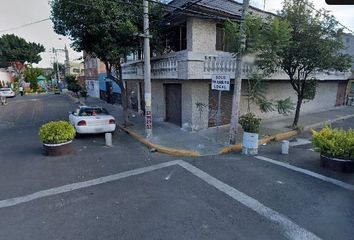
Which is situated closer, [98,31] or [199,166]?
[199,166]

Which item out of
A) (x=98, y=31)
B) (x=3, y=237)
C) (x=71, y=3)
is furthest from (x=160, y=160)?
(x=71, y=3)

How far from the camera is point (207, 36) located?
10.2m

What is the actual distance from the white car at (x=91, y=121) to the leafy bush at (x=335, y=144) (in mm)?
7726


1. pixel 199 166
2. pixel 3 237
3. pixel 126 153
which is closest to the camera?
pixel 3 237

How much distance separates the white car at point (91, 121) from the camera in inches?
377

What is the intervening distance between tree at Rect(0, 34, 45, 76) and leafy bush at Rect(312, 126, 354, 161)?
190 feet

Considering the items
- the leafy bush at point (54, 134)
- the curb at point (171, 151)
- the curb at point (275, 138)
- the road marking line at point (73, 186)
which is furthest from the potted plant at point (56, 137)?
the curb at point (275, 138)

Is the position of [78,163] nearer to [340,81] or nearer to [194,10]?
[194,10]

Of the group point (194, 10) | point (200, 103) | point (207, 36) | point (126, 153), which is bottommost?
point (126, 153)

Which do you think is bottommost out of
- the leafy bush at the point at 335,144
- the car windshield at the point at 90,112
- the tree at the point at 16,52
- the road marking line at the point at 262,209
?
the road marking line at the point at 262,209

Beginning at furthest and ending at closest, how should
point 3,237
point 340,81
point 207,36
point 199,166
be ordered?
point 340,81 → point 207,36 → point 199,166 → point 3,237

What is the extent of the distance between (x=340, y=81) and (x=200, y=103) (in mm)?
15304

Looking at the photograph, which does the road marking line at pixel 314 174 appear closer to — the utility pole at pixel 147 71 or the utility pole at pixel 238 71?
the utility pole at pixel 238 71

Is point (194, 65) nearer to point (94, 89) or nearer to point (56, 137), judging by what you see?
point (56, 137)
